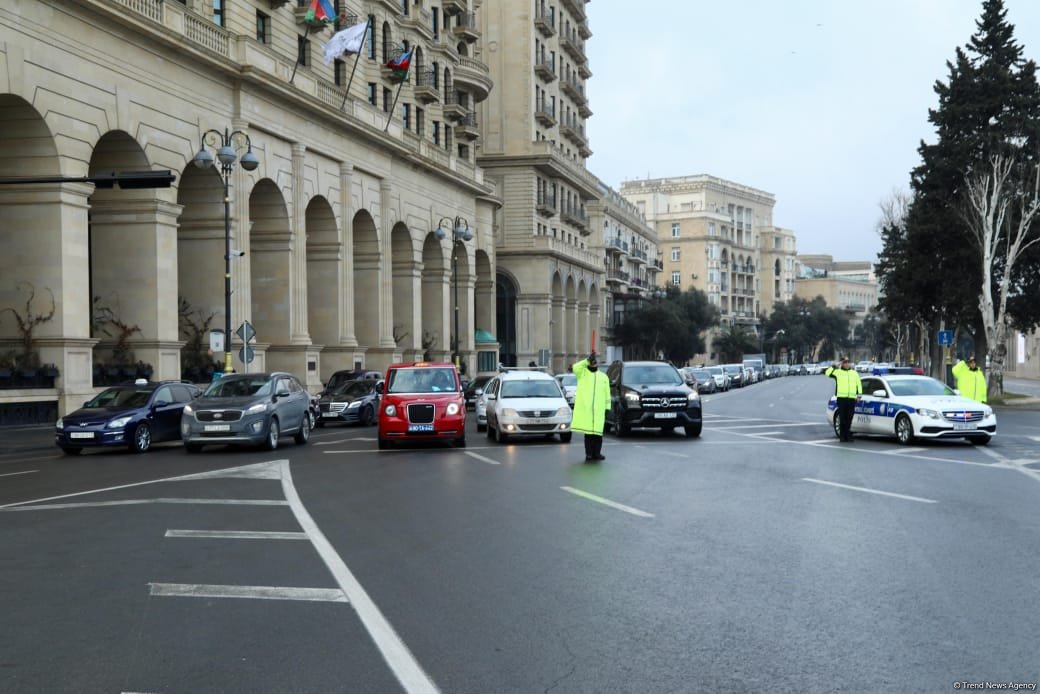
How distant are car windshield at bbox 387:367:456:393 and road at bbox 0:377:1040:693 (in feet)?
22.4

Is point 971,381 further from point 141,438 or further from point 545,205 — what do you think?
point 545,205

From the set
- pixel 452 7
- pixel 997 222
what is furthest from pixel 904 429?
pixel 452 7

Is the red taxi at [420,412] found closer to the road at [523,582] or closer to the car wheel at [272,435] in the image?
the car wheel at [272,435]

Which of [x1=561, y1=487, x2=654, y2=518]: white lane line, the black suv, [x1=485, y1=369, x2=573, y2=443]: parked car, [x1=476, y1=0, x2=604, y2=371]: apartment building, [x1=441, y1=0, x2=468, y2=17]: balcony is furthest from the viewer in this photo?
[x1=476, y1=0, x2=604, y2=371]: apartment building

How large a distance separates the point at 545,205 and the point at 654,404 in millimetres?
53416

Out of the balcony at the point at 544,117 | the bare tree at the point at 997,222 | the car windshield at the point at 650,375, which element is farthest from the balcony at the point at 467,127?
the car windshield at the point at 650,375

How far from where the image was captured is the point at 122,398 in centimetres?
2259

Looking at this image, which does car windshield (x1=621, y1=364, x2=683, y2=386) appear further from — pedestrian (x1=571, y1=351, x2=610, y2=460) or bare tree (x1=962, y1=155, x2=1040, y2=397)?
bare tree (x1=962, y1=155, x2=1040, y2=397)

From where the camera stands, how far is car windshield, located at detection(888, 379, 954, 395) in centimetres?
2216

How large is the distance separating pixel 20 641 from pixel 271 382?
16.8m

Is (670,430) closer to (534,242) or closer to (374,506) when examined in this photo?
(374,506)

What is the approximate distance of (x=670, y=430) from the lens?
→ 26.6m

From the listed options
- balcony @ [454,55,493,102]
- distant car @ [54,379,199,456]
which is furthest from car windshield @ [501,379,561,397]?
balcony @ [454,55,493,102]

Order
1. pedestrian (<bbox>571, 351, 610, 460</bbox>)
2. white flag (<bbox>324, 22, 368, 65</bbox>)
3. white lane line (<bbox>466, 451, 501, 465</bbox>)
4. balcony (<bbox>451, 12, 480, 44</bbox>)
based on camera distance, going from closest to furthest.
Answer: pedestrian (<bbox>571, 351, 610, 460</bbox>), white lane line (<bbox>466, 451, 501, 465</bbox>), white flag (<bbox>324, 22, 368, 65</bbox>), balcony (<bbox>451, 12, 480, 44</bbox>)
